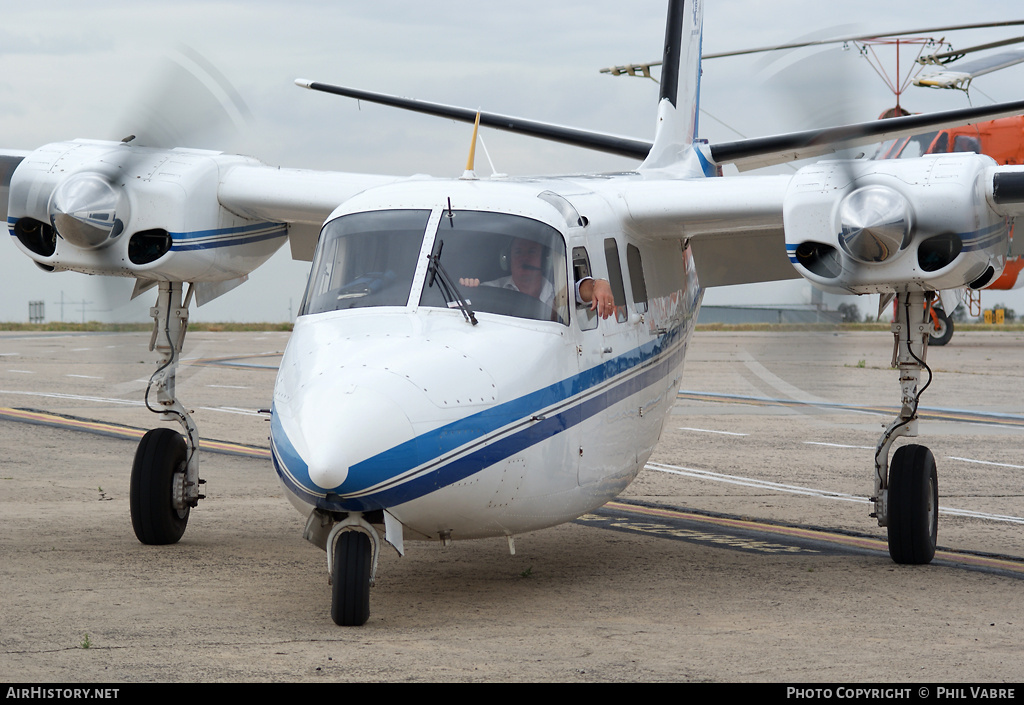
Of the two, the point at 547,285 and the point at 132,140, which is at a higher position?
the point at 132,140

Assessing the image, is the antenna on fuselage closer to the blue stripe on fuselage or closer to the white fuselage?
the white fuselage

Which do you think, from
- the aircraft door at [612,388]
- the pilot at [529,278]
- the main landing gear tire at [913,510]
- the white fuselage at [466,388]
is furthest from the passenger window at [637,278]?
the main landing gear tire at [913,510]

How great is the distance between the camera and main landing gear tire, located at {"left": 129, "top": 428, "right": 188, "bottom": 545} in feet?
30.4

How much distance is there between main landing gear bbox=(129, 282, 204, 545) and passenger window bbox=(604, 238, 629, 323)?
3831 millimetres

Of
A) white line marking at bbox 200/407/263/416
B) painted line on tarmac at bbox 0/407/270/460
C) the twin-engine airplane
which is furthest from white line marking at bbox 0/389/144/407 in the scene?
the twin-engine airplane

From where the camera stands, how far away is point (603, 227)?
8461 mm

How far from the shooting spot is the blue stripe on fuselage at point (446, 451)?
6156 mm

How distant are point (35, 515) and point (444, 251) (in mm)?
5305

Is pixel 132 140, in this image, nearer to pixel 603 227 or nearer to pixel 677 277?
pixel 603 227

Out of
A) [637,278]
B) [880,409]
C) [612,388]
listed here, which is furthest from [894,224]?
[880,409]

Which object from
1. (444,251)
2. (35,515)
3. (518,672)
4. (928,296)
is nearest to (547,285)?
(444,251)

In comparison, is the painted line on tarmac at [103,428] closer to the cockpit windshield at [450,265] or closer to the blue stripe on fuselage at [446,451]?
the cockpit windshield at [450,265]

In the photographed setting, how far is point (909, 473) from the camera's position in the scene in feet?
30.0

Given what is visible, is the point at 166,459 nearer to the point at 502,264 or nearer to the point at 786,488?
the point at 502,264
